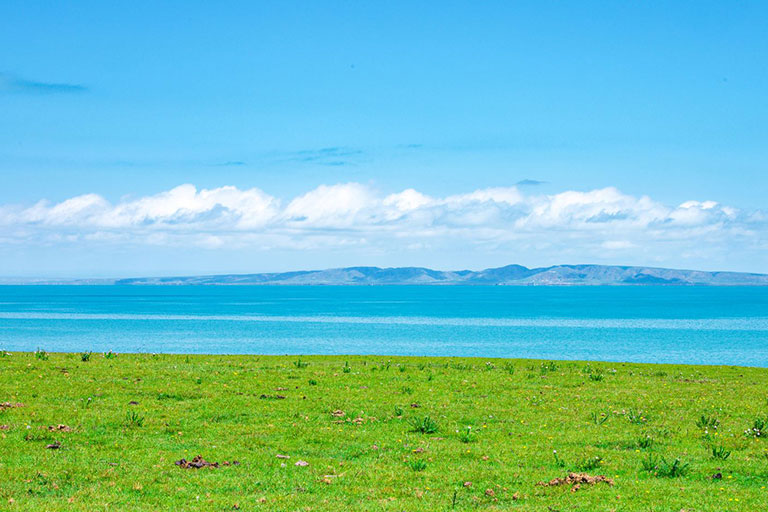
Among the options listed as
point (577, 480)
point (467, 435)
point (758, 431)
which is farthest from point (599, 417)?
point (577, 480)

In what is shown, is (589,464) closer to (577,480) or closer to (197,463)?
(577,480)

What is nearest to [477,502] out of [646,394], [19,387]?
[646,394]

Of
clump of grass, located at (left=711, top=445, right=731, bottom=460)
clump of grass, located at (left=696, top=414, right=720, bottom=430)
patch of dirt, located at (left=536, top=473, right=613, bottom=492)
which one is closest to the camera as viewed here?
patch of dirt, located at (left=536, top=473, right=613, bottom=492)

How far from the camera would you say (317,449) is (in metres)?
19.0

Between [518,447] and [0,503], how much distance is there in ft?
43.0

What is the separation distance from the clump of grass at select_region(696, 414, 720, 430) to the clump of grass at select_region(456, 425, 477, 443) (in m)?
7.92

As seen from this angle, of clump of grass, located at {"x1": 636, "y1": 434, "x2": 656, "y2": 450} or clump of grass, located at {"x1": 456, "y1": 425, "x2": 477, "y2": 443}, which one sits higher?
clump of grass, located at {"x1": 636, "y1": 434, "x2": 656, "y2": 450}

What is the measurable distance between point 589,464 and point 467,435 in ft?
14.0

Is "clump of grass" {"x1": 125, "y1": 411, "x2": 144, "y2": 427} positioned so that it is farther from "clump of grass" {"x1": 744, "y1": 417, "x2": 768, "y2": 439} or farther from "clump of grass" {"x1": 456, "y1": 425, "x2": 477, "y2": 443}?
"clump of grass" {"x1": 744, "y1": 417, "x2": 768, "y2": 439}

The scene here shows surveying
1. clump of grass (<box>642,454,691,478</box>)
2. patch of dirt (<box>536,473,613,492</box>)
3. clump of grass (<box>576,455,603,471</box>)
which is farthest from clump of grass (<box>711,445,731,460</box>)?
patch of dirt (<box>536,473,613,492</box>)

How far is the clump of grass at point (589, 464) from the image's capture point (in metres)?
17.2

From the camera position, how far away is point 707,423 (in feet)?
73.3

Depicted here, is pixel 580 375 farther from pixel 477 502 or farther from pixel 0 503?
pixel 0 503

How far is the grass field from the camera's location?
14.8 metres
